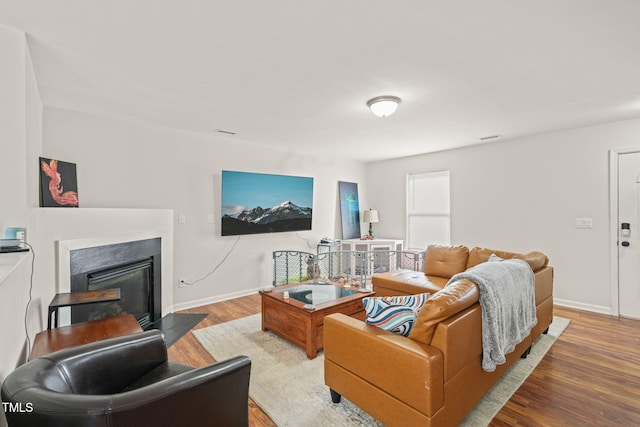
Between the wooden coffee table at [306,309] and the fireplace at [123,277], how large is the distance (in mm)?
1428

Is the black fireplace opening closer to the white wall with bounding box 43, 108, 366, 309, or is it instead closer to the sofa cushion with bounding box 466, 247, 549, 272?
the white wall with bounding box 43, 108, 366, 309

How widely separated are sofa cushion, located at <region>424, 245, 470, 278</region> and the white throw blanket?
1121 millimetres

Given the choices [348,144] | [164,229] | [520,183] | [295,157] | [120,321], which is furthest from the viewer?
[295,157]

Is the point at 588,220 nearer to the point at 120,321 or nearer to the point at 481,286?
the point at 481,286

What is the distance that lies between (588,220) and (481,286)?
3.21 meters

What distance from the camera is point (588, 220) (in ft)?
12.8

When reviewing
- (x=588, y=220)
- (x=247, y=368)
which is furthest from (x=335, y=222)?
(x=247, y=368)

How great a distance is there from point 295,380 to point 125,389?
1.22 meters

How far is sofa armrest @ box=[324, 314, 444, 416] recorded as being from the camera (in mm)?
1490

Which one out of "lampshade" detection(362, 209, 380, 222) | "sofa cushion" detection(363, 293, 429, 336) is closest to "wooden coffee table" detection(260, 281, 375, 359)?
"sofa cushion" detection(363, 293, 429, 336)

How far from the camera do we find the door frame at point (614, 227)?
370 cm

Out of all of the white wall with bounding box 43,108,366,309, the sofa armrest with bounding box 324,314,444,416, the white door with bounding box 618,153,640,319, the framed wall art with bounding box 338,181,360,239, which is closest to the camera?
the sofa armrest with bounding box 324,314,444,416

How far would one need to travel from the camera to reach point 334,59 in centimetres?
217

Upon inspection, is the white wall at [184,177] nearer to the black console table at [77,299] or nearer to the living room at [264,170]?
the living room at [264,170]
